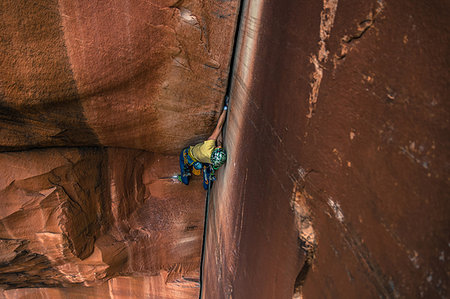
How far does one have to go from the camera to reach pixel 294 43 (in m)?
1.61

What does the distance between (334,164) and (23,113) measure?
281 centimetres

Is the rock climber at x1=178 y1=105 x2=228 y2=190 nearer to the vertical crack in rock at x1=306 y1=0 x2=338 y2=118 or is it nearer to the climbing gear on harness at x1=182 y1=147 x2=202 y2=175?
the climbing gear on harness at x1=182 y1=147 x2=202 y2=175

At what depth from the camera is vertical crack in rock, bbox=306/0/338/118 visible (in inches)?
49.5

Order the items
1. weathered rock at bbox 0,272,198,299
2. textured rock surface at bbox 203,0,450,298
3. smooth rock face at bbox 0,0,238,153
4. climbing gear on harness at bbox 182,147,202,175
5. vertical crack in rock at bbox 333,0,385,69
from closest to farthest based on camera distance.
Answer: textured rock surface at bbox 203,0,450,298 → vertical crack in rock at bbox 333,0,385,69 → smooth rock face at bbox 0,0,238,153 → climbing gear on harness at bbox 182,147,202,175 → weathered rock at bbox 0,272,198,299

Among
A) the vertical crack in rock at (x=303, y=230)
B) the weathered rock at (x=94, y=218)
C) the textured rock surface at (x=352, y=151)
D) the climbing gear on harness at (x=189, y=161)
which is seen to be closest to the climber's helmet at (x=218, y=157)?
the climbing gear on harness at (x=189, y=161)

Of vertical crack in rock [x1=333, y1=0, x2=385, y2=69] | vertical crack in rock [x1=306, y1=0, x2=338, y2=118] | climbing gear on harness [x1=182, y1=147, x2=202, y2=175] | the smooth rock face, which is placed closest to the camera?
vertical crack in rock [x1=333, y1=0, x2=385, y2=69]

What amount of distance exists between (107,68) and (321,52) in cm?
207

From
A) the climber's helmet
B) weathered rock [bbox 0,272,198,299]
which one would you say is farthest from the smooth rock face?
weathered rock [bbox 0,272,198,299]

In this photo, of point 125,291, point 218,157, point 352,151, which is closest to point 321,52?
point 352,151

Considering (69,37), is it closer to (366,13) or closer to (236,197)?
(236,197)

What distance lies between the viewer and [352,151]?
112cm

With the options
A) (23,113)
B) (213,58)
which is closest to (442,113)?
(213,58)

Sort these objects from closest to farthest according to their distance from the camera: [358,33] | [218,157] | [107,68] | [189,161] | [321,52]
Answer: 1. [358,33]
2. [321,52]
3. [107,68]
4. [218,157]
5. [189,161]

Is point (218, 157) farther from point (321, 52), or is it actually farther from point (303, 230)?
point (321, 52)
